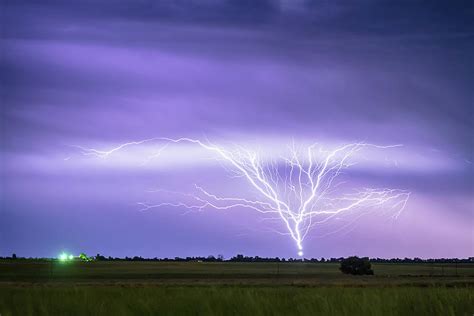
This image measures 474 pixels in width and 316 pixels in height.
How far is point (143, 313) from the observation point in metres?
8.33

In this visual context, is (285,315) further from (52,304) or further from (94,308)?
(52,304)

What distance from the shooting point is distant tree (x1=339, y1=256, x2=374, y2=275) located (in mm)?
64188

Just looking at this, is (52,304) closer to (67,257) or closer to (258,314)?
(258,314)

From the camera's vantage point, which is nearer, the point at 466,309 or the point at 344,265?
the point at 466,309

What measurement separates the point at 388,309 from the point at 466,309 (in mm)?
1322

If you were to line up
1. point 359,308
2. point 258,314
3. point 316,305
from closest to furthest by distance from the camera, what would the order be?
point 258,314 → point 359,308 → point 316,305

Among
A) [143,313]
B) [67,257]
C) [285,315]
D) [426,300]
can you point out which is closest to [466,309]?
[426,300]

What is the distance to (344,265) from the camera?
66.2 metres

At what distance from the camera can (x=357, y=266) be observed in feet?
213

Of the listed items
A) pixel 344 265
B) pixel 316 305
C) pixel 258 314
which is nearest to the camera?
pixel 258 314

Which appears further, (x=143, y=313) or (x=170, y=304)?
(x=170, y=304)

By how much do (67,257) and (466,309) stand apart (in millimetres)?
107871

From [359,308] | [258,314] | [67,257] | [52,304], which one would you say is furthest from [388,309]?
[67,257]

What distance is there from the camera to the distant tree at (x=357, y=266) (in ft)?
211
